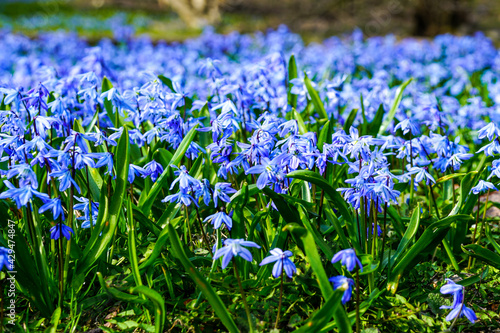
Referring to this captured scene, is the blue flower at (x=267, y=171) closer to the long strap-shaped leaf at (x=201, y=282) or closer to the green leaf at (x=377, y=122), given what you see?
the long strap-shaped leaf at (x=201, y=282)

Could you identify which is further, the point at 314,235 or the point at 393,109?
the point at 393,109

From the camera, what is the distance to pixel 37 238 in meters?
2.04

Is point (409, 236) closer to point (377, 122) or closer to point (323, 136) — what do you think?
point (323, 136)

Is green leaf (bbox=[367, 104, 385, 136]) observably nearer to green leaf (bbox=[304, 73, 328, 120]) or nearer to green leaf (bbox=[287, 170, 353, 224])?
green leaf (bbox=[304, 73, 328, 120])

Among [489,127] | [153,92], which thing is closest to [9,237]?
[153,92]

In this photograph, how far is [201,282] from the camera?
176 centimetres

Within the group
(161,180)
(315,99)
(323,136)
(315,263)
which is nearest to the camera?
(315,263)

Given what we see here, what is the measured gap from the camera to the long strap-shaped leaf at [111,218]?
205cm

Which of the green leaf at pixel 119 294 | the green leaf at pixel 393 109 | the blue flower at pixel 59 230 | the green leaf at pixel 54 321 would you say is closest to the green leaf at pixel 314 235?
the green leaf at pixel 119 294

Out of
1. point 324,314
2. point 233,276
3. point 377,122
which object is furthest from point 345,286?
point 377,122

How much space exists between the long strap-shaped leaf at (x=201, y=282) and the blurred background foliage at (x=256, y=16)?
36.3 ft

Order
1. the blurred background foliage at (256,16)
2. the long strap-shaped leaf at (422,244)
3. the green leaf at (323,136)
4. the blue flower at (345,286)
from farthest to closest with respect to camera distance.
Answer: the blurred background foliage at (256,16) → the green leaf at (323,136) → the long strap-shaped leaf at (422,244) → the blue flower at (345,286)

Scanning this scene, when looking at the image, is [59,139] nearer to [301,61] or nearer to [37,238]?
[37,238]

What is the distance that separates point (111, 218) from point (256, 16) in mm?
21009
